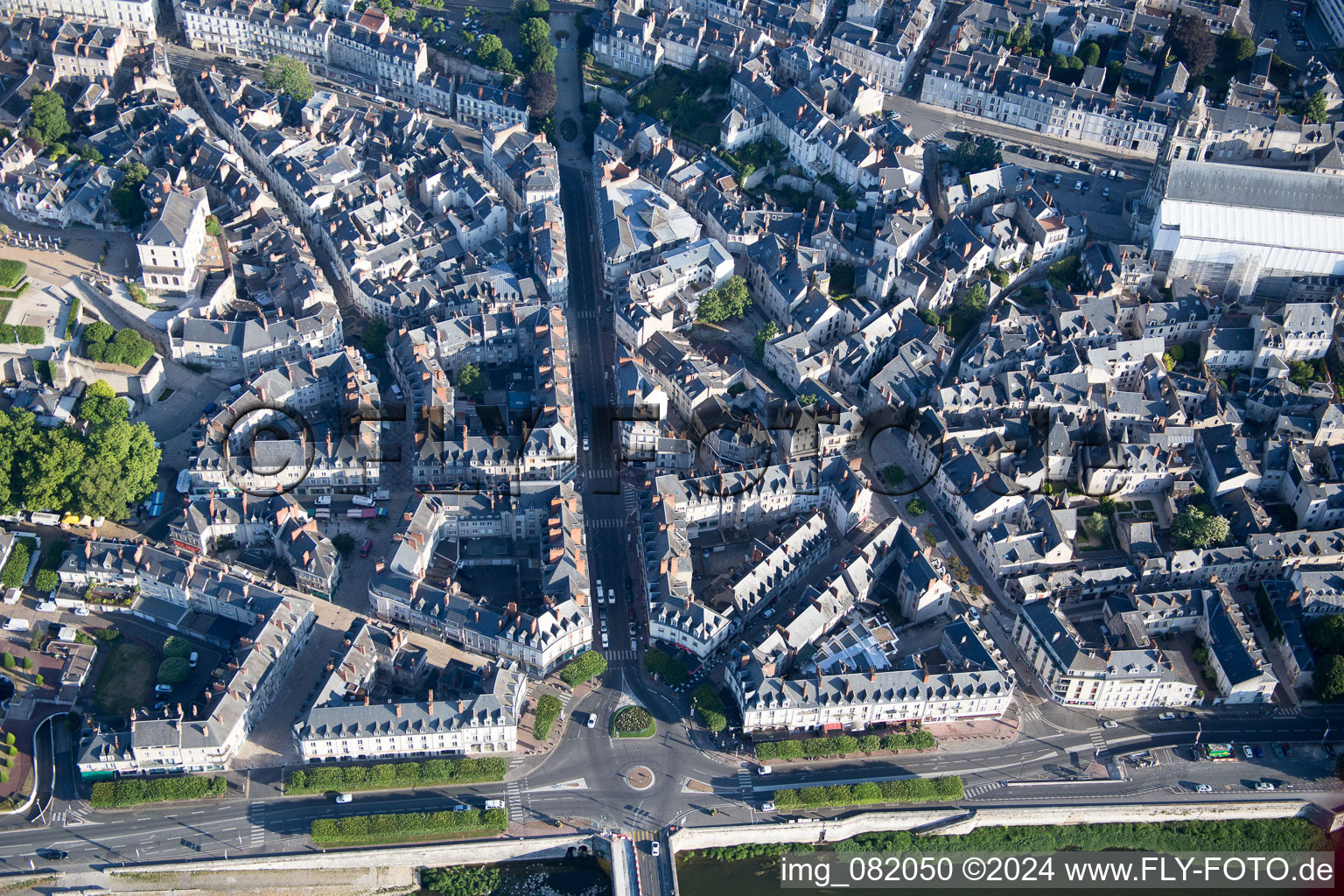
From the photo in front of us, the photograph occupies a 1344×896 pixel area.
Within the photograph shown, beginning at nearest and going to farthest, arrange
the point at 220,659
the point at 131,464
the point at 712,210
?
the point at 220,659, the point at 131,464, the point at 712,210

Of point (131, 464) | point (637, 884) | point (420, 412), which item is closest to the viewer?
point (637, 884)

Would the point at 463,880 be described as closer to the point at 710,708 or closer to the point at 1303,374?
the point at 710,708

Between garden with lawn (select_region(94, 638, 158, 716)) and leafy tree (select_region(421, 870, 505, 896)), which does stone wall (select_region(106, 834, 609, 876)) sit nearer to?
leafy tree (select_region(421, 870, 505, 896))

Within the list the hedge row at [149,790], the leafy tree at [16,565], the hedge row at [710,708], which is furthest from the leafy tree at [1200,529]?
the leafy tree at [16,565]

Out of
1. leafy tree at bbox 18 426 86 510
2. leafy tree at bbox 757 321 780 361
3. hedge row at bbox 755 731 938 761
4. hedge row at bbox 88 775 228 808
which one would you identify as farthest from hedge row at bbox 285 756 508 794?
leafy tree at bbox 757 321 780 361

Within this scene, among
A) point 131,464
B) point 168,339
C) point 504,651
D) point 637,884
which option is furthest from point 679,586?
point 168,339

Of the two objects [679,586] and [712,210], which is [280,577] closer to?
[679,586]

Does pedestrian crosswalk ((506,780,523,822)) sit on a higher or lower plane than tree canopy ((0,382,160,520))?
lower
